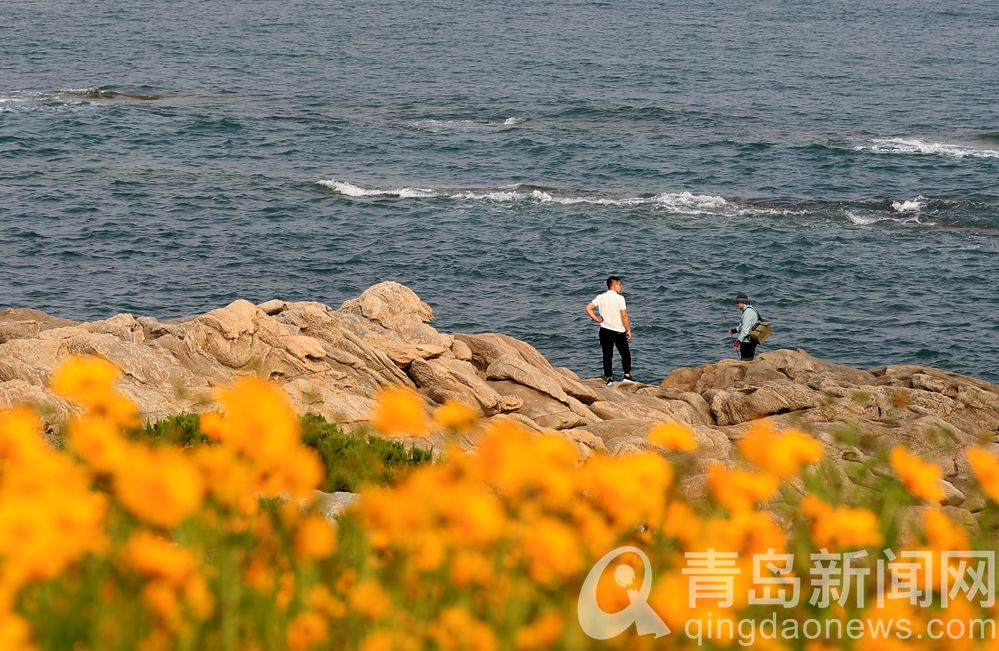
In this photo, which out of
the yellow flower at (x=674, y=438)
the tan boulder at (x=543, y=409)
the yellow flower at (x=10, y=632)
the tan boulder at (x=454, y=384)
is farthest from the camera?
the tan boulder at (x=454, y=384)

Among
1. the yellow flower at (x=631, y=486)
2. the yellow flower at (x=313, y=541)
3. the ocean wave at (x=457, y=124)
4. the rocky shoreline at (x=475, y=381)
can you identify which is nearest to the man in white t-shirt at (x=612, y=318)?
the rocky shoreline at (x=475, y=381)

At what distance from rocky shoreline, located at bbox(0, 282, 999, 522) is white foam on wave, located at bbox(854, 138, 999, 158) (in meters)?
31.1

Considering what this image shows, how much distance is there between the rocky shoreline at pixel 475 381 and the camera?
1695 cm

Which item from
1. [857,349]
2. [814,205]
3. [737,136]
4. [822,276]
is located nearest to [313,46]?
[737,136]

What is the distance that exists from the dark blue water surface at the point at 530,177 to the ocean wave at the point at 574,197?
16cm

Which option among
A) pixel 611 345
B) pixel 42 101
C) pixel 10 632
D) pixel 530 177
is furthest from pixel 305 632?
pixel 42 101

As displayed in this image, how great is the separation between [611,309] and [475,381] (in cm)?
410

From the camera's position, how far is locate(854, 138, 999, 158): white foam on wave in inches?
2109

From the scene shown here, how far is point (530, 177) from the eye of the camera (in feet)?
165

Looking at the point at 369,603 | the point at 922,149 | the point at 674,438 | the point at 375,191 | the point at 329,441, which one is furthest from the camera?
the point at 922,149

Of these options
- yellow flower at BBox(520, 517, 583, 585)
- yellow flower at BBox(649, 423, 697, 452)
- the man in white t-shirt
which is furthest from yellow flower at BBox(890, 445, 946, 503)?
the man in white t-shirt

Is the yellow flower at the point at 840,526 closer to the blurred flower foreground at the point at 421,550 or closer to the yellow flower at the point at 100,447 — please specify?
the blurred flower foreground at the point at 421,550

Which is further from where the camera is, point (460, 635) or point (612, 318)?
point (612, 318)

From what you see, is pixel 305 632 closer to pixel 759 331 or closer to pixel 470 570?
pixel 470 570
